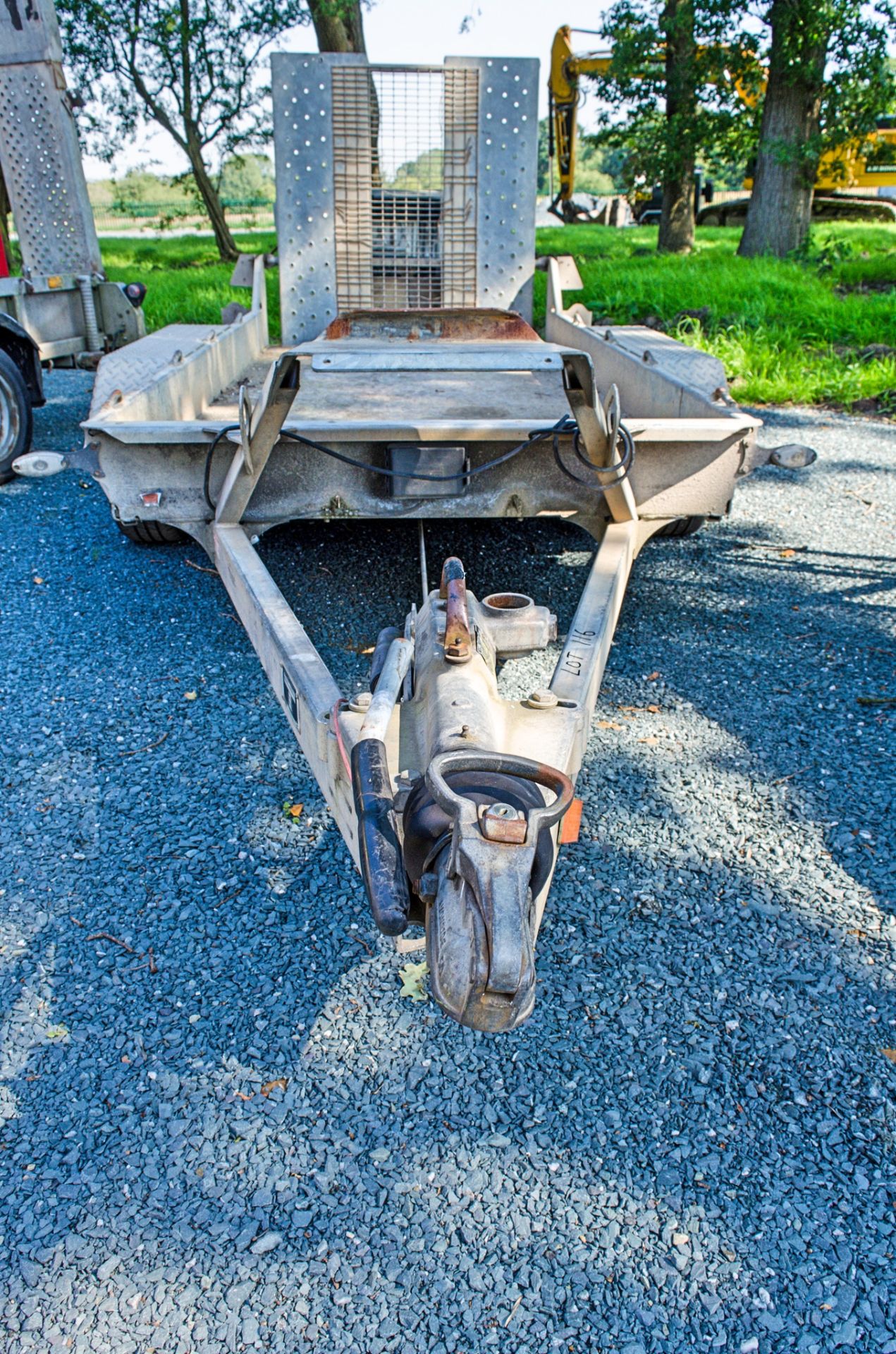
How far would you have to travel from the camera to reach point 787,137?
1236cm

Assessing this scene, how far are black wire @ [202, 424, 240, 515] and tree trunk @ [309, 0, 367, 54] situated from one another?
11.2m

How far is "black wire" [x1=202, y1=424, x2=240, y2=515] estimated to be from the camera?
339 centimetres

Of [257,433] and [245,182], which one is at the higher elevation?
[245,182]

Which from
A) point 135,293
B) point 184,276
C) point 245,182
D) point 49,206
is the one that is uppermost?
point 245,182

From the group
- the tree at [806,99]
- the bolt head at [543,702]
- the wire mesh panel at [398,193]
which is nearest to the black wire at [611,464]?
the bolt head at [543,702]

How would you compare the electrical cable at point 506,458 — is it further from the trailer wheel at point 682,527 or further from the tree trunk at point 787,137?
the tree trunk at point 787,137

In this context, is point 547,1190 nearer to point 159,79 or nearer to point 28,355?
point 28,355

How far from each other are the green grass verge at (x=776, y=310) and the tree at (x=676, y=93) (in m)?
1.27

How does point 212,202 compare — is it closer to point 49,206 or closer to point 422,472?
point 49,206

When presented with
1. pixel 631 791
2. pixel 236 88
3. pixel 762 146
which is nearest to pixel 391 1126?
pixel 631 791

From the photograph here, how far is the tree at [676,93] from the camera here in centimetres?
1244

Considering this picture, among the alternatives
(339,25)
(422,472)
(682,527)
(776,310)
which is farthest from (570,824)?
(339,25)

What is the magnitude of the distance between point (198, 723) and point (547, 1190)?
2093mm

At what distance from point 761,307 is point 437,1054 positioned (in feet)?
31.8
